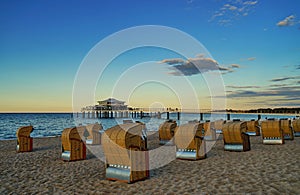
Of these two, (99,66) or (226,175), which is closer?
(226,175)

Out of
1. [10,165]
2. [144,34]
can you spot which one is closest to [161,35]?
[144,34]

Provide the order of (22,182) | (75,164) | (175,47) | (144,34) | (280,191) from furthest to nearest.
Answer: (144,34), (175,47), (75,164), (22,182), (280,191)

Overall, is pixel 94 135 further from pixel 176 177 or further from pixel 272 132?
pixel 272 132

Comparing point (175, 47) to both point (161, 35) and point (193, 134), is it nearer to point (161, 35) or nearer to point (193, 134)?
point (161, 35)

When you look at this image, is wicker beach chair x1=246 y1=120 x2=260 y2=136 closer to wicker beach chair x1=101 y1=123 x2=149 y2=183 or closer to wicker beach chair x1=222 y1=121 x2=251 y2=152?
wicker beach chair x1=222 y1=121 x2=251 y2=152

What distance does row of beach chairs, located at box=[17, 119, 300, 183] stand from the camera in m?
6.12

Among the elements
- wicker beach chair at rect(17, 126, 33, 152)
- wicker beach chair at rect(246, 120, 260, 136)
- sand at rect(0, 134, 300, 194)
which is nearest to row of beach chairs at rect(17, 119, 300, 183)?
wicker beach chair at rect(17, 126, 33, 152)

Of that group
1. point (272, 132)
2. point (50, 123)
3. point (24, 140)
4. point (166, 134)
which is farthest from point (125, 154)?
point (50, 123)

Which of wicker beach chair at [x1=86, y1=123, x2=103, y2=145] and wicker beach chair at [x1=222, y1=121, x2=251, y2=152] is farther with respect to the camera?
wicker beach chair at [x1=86, y1=123, x2=103, y2=145]

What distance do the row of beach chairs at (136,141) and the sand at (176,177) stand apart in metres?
0.31

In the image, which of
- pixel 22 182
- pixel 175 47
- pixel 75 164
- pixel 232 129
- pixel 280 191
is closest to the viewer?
pixel 280 191

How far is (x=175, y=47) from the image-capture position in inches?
628

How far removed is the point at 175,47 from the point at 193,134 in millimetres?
8512

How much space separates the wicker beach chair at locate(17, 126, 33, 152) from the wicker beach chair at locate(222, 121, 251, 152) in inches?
336
